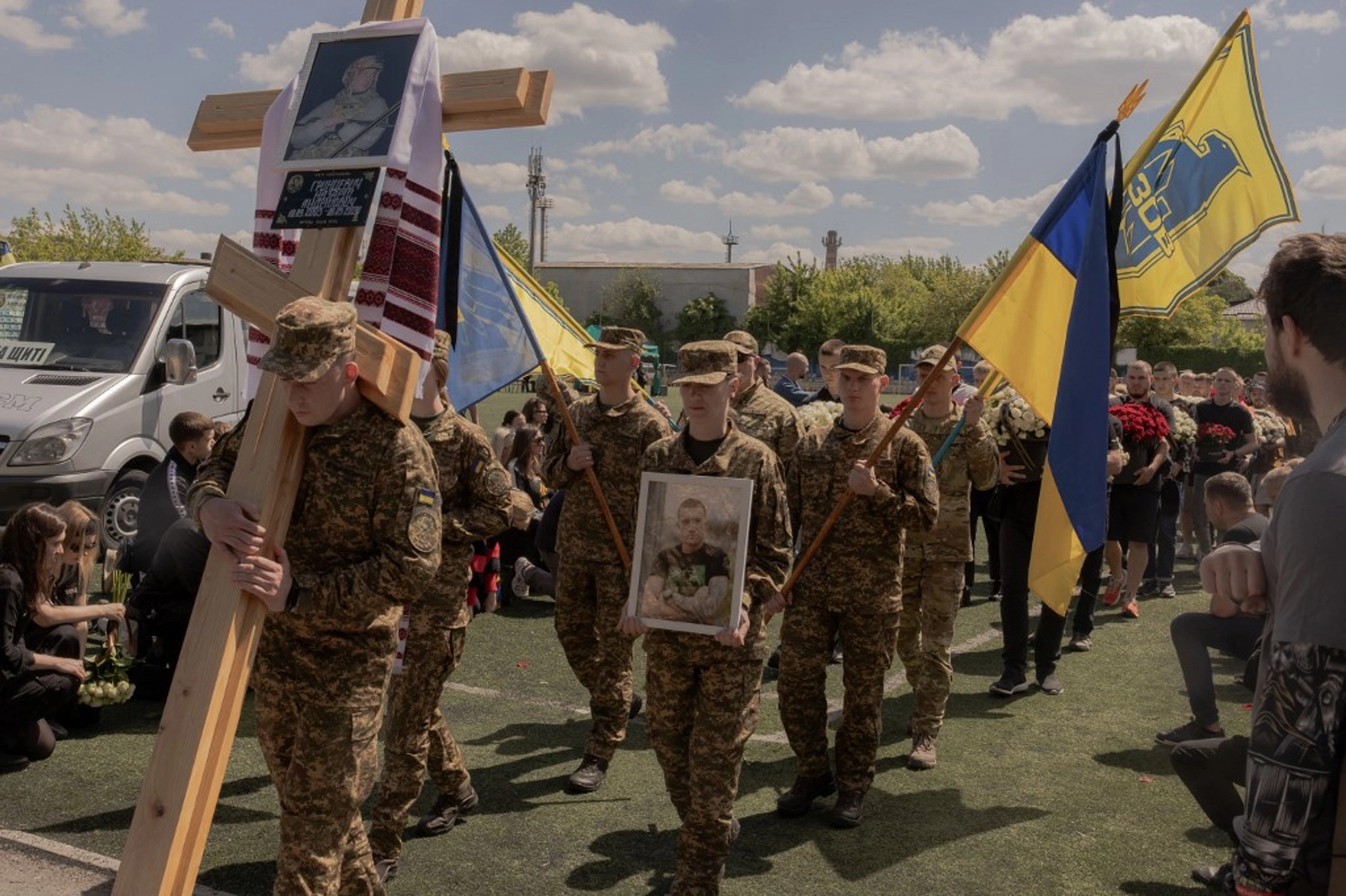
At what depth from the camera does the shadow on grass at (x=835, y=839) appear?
16.9ft

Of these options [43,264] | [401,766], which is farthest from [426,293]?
[43,264]

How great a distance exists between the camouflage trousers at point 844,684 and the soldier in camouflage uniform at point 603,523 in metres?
0.97

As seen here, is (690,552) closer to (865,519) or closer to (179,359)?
(865,519)

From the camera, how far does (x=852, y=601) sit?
576cm

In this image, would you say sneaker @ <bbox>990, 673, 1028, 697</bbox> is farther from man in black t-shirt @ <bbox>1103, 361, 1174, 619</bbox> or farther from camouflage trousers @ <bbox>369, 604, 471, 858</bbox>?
camouflage trousers @ <bbox>369, 604, 471, 858</bbox>

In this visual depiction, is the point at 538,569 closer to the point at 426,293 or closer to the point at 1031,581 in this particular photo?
the point at 1031,581

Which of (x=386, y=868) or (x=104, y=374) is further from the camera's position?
(x=104, y=374)

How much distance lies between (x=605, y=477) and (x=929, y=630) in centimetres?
208

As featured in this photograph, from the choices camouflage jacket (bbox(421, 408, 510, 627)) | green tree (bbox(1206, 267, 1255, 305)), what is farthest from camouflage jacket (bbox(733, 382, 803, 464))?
green tree (bbox(1206, 267, 1255, 305))

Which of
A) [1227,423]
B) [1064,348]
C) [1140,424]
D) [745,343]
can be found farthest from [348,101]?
[1227,423]

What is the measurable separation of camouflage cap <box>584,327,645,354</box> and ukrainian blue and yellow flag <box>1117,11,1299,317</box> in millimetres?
2805

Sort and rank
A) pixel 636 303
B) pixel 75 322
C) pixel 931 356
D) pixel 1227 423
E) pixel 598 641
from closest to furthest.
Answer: pixel 598 641
pixel 931 356
pixel 75 322
pixel 1227 423
pixel 636 303

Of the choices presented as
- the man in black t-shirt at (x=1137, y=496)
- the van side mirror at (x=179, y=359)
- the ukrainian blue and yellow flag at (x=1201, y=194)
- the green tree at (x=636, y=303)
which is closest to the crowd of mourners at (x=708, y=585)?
the man in black t-shirt at (x=1137, y=496)

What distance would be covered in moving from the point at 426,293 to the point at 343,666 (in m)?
1.20
